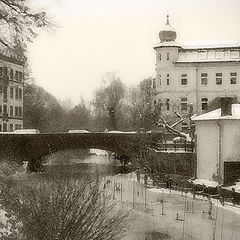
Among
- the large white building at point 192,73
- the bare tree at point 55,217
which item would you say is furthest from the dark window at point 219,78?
the bare tree at point 55,217

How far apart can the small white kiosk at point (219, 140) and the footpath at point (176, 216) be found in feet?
5.57

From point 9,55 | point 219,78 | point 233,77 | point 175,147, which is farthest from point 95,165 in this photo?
point 9,55

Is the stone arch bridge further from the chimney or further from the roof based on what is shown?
the roof

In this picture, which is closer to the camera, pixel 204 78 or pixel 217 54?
pixel 217 54

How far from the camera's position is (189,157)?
24609 mm

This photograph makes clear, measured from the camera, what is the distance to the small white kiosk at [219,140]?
2114 centimetres

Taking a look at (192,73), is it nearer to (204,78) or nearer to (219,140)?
(204,78)

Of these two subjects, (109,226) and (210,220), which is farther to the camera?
(210,220)

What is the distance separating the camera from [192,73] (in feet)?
122

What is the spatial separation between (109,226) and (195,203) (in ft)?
33.0

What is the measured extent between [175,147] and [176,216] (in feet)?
32.9

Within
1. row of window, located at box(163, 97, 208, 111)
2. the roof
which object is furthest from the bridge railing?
the roof

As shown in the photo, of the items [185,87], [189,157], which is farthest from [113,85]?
[189,157]

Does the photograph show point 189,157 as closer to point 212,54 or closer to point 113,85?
point 212,54
